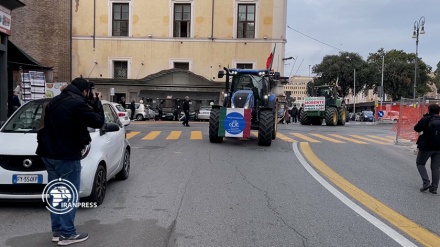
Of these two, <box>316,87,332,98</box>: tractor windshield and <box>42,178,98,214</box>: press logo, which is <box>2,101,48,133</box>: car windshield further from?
<box>316,87,332,98</box>: tractor windshield

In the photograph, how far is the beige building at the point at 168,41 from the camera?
38938mm

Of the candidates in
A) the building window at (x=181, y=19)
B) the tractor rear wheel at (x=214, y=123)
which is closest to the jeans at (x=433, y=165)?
the tractor rear wheel at (x=214, y=123)

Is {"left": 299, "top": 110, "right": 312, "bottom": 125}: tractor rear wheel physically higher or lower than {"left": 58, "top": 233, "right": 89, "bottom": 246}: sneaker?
higher

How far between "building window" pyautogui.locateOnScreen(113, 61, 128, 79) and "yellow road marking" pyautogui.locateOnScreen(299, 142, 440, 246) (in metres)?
33.0

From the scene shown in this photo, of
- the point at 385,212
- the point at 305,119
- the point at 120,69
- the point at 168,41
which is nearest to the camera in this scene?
the point at 385,212

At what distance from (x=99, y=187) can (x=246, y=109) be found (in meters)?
7.94

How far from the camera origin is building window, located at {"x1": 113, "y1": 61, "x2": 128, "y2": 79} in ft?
133

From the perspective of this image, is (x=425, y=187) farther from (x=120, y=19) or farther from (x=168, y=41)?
(x=120, y=19)

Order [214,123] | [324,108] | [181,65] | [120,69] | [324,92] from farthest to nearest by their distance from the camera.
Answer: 1. [120,69]
2. [181,65]
3. [324,92]
4. [324,108]
5. [214,123]

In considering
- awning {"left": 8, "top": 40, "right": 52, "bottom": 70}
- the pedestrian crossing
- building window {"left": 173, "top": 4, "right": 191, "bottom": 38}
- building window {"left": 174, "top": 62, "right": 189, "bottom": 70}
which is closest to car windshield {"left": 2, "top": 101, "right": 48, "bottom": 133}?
the pedestrian crossing

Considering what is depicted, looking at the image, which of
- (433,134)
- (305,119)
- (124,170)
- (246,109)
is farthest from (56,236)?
(305,119)

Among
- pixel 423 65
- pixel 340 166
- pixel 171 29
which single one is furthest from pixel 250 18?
pixel 423 65

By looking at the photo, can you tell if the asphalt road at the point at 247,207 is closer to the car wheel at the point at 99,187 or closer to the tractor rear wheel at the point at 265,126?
the car wheel at the point at 99,187

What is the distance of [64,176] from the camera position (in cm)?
477
